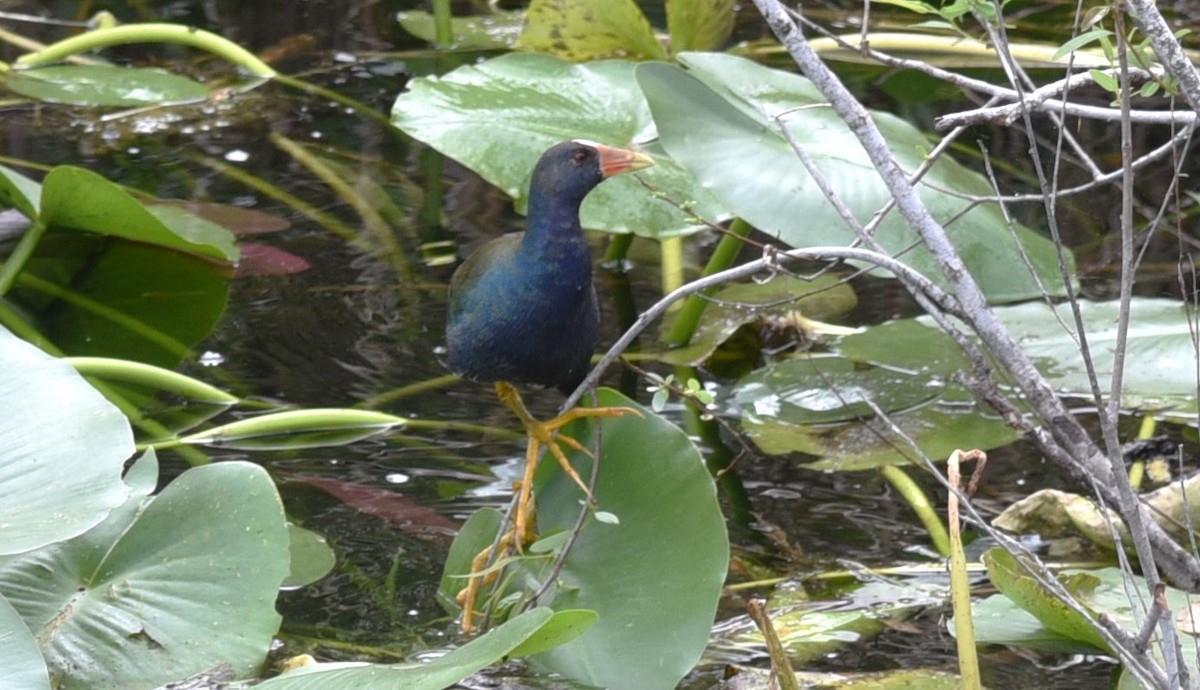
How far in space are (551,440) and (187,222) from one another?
131 cm

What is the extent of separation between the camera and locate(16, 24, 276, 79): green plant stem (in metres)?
3.39

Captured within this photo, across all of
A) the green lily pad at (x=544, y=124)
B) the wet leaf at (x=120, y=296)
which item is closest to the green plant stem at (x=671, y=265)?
the green lily pad at (x=544, y=124)

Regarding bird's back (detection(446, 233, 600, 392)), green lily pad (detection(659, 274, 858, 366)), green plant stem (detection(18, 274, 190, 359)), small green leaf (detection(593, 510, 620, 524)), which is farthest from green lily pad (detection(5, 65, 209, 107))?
small green leaf (detection(593, 510, 620, 524))

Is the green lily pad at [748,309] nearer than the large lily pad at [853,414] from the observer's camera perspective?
No

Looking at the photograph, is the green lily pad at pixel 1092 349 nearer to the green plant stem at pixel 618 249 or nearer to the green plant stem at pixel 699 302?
the green plant stem at pixel 699 302

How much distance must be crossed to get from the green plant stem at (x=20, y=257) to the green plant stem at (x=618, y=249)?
40.6 inches

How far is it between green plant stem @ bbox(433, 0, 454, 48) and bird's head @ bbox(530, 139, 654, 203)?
2218mm

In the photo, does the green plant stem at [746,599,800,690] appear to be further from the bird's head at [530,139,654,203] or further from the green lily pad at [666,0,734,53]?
the green lily pad at [666,0,734,53]

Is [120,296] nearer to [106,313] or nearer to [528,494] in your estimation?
[106,313]

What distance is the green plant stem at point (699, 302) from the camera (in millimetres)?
2597

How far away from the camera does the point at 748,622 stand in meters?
1.94

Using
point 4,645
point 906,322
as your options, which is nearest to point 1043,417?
point 906,322

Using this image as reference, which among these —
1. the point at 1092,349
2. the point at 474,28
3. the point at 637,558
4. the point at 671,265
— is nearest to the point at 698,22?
the point at 671,265

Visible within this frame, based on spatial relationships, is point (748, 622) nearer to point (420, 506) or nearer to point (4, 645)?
point (420, 506)
